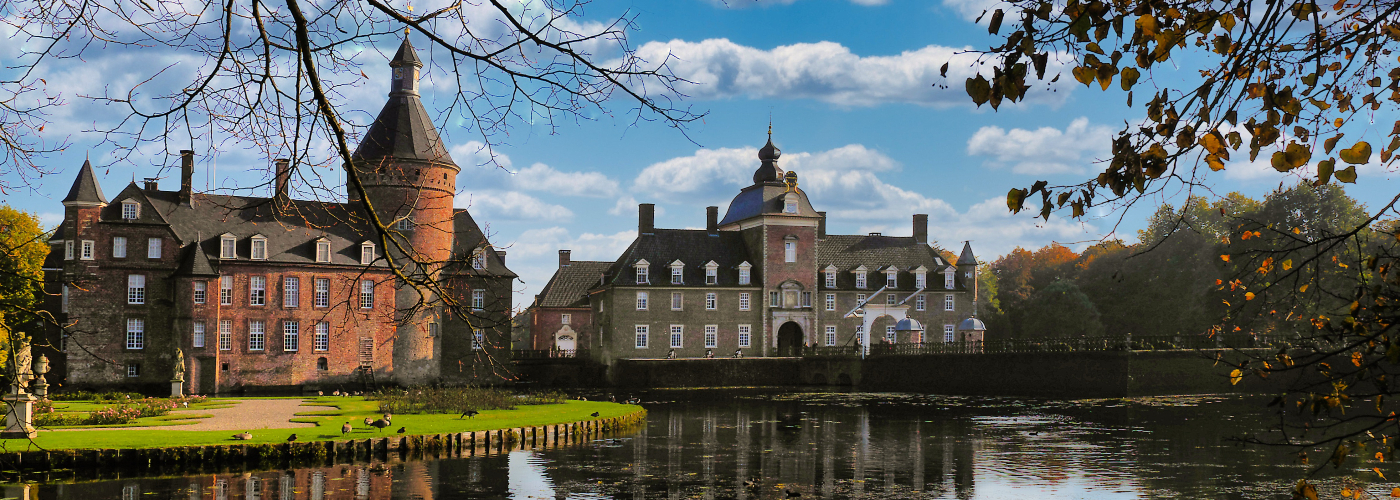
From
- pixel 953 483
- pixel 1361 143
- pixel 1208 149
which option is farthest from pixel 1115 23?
pixel 953 483

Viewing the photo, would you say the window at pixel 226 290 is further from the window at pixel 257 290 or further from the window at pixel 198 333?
the window at pixel 198 333

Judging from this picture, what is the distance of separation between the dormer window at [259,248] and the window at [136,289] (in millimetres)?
4339

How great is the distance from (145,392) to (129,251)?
17.5ft

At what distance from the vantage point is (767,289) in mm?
59969

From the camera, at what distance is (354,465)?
20.4 meters

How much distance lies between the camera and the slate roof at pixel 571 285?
70.1 m

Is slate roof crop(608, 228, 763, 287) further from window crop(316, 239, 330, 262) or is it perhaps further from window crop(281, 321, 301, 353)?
window crop(281, 321, 301, 353)

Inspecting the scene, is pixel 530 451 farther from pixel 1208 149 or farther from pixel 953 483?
pixel 1208 149

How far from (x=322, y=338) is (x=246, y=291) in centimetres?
359

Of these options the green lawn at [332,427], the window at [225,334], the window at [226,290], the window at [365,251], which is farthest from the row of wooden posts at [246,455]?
the window at [365,251]

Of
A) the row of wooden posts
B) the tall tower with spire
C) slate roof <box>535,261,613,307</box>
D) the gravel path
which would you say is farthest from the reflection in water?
slate roof <box>535,261,613,307</box>

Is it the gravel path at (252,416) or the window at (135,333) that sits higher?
the window at (135,333)

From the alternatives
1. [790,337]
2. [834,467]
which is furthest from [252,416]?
[790,337]

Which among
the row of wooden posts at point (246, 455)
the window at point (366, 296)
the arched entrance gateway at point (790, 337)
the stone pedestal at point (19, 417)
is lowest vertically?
the row of wooden posts at point (246, 455)
